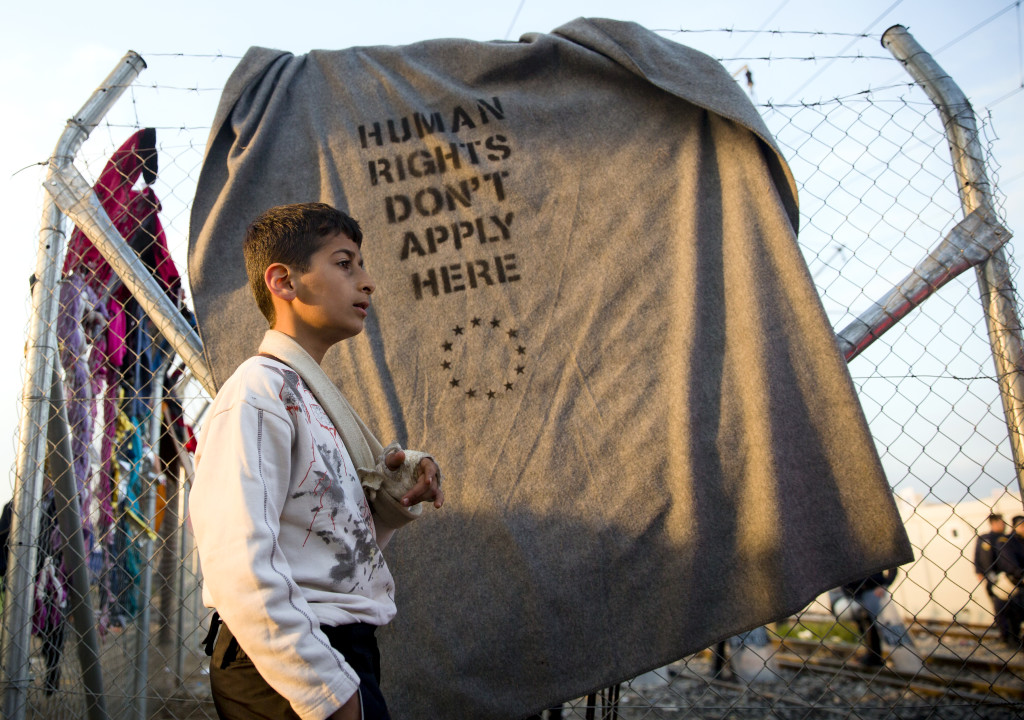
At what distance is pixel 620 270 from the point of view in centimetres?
228

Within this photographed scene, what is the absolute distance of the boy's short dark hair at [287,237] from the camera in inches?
61.8

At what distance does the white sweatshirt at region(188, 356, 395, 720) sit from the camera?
1.12 metres

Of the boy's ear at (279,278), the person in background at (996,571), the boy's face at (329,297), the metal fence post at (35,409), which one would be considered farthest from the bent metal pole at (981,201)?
the metal fence post at (35,409)

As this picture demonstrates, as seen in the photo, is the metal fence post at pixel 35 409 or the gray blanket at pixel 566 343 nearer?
the gray blanket at pixel 566 343

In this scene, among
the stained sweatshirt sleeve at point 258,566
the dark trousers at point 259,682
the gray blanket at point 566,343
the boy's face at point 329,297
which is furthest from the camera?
the gray blanket at point 566,343

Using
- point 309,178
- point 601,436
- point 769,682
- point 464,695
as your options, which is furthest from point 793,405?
point 769,682

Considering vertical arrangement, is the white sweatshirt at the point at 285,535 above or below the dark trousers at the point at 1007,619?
above

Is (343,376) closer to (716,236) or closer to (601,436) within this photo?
(601,436)

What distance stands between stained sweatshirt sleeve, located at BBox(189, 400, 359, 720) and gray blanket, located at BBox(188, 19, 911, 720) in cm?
93

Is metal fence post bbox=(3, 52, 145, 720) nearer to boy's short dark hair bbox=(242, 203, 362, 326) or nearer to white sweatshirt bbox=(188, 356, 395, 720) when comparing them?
boy's short dark hair bbox=(242, 203, 362, 326)

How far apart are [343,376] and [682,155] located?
4.10ft

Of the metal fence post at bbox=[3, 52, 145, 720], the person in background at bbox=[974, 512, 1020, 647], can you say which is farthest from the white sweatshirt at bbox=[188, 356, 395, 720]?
the person in background at bbox=[974, 512, 1020, 647]

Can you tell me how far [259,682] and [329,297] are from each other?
0.73 metres

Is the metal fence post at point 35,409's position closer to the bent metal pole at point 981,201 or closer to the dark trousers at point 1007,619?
the bent metal pole at point 981,201
